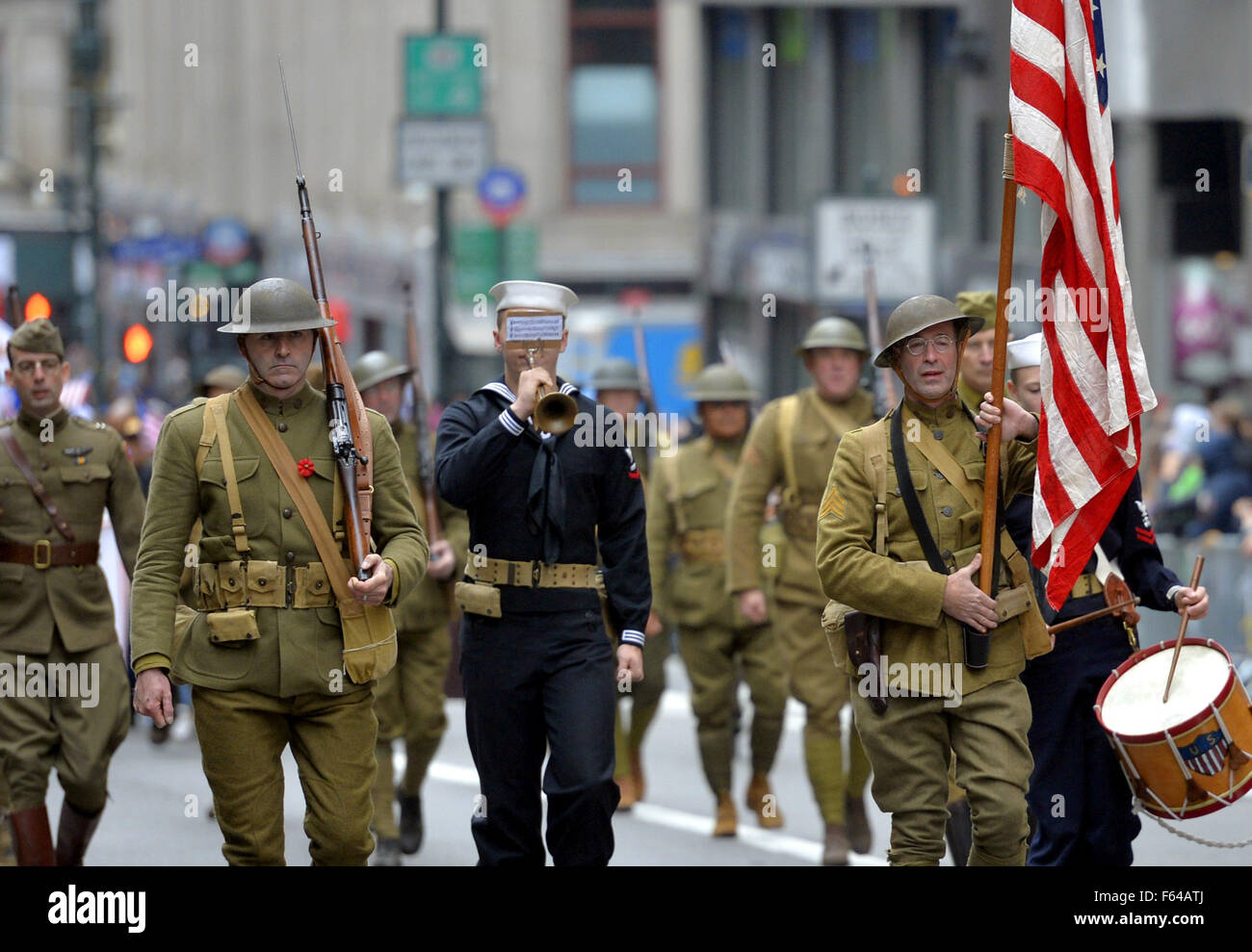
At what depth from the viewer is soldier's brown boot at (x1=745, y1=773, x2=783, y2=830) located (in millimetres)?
10898

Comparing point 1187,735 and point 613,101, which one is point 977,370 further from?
point 613,101

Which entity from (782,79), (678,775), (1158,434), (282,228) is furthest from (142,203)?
(678,775)

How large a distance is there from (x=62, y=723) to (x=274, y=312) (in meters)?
2.57

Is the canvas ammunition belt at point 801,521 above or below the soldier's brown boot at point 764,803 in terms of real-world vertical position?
above

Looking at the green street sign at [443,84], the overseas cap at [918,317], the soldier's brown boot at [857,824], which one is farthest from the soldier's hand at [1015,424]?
the green street sign at [443,84]

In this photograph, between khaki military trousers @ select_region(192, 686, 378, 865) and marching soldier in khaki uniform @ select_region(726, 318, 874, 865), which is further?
marching soldier in khaki uniform @ select_region(726, 318, 874, 865)

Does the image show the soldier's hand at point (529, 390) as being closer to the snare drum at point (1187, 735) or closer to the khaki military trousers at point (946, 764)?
the khaki military trousers at point (946, 764)

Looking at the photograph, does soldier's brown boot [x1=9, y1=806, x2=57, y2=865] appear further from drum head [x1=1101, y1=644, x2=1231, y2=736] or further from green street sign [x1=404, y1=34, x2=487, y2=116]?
green street sign [x1=404, y1=34, x2=487, y2=116]

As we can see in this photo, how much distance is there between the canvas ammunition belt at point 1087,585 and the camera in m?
7.50

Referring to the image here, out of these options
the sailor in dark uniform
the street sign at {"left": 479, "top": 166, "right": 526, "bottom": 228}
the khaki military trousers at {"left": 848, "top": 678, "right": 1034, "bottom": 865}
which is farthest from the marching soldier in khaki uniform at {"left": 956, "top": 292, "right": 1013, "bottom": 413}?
the street sign at {"left": 479, "top": 166, "right": 526, "bottom": 228}

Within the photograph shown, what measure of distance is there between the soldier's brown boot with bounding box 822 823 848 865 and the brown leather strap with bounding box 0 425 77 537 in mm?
3661

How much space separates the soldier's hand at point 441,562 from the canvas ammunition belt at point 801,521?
162 cm

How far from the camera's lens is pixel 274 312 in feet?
22.0

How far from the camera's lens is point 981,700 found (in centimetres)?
673
